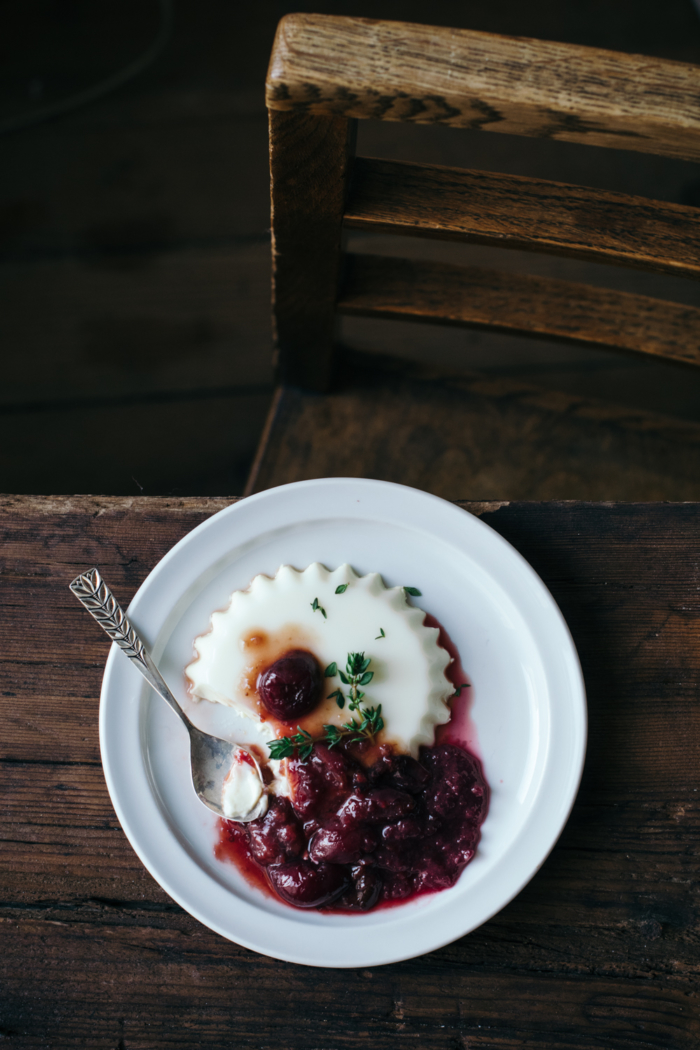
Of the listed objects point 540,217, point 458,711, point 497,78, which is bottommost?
point 458,711

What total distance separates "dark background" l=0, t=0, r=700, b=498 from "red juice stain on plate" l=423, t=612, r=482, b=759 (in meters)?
1.54

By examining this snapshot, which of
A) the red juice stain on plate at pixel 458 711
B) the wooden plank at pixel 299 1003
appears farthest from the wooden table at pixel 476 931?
the red juice stain on plate at pixel 458 711

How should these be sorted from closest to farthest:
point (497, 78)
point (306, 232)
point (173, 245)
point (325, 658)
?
point (497, 78)
point (306, 232)
point (325, 658)
point (173, 245)

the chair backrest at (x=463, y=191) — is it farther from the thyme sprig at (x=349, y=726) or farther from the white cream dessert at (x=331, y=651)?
the thyme sprig at (x=349, y=726)

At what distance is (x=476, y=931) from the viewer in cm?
164

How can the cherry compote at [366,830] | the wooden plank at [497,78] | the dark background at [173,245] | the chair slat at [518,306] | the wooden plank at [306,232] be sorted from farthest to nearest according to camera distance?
the dark background at [173,245]
the chair slat at [518,306]
the cherry compote at [366,830]
the wooden plank at [306,232]
the wooden plank at [497,78]

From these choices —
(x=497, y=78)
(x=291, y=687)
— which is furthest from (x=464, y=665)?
(x=497, y=78)

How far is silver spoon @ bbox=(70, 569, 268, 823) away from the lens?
1.53 metres

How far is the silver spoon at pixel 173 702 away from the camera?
153 cm

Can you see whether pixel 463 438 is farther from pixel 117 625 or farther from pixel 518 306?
pixel 117 625

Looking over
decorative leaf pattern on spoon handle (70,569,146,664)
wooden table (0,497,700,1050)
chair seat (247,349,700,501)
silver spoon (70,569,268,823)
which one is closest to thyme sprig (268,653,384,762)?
silver spoon (70,569,268,823)

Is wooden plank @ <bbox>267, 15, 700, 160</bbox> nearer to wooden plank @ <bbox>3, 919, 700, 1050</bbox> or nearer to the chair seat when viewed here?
the chair seat

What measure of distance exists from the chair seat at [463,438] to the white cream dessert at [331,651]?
59cm

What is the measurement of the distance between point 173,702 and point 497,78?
1340mm
